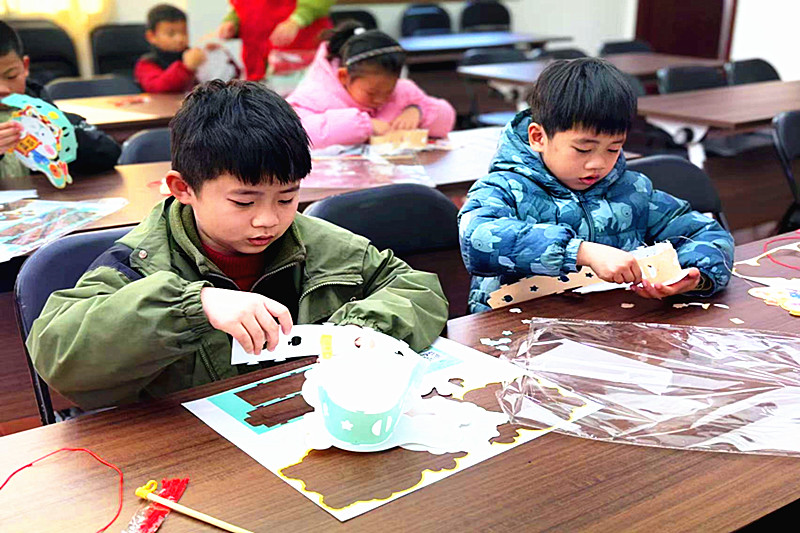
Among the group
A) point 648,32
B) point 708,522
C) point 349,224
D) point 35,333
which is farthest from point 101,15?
point 708,522

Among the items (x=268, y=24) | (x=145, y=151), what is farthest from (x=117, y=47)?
(x=145, y=151)

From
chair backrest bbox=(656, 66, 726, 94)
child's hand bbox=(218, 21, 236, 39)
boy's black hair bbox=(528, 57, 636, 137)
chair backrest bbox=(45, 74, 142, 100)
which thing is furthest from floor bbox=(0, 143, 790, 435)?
chair backrest bbox=(45, 74, 142, 100)

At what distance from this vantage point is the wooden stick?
793 mm

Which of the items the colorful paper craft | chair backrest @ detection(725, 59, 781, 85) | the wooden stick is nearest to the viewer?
the wooden stick

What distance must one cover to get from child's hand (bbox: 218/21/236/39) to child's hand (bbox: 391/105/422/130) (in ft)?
→ 5.91

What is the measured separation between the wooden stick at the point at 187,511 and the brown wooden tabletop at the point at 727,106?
2941 mm

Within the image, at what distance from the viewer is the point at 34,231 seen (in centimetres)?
183

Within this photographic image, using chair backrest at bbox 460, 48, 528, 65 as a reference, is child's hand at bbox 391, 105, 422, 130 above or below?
above

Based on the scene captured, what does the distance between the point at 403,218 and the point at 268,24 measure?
10.1 feet

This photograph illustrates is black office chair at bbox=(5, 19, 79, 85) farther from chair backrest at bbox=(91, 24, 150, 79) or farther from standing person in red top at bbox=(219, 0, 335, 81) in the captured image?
standing person in red top at bbox=(219, 0, 335, 81)

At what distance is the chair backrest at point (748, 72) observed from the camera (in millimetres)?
4785

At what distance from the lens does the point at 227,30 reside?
14.2 feet

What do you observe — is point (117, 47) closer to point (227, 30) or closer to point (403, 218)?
point (227, 30)

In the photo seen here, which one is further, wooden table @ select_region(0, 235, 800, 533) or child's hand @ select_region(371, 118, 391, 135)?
child's hand @ select_region(371, 118, 391, 135)
